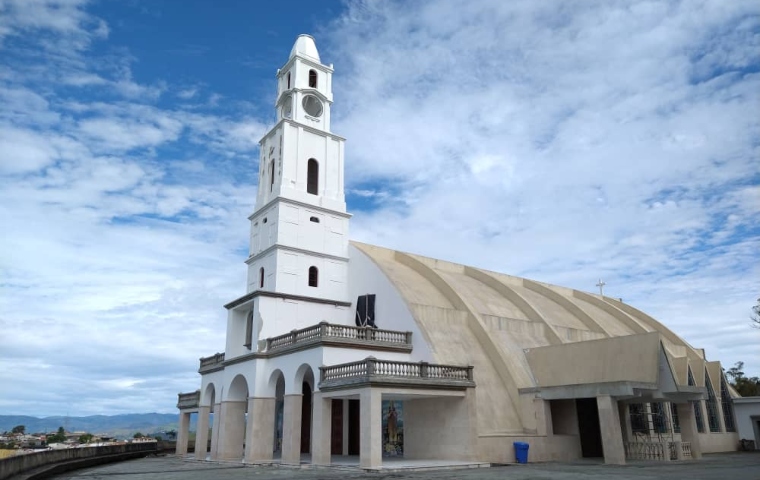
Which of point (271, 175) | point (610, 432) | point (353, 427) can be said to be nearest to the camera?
point (610, 432)

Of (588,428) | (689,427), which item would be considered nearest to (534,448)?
(588,428)

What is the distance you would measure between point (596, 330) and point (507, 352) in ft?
36.7

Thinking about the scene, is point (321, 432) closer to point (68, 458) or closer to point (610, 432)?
point (610, 432)

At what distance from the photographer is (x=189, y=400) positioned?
3891 centimetres

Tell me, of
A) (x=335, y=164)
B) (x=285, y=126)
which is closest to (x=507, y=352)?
(x=335, y=164)

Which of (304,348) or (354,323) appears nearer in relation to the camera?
(304,348)

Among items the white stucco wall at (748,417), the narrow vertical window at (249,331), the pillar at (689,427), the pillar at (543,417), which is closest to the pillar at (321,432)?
the narrow vertical window at (249,331)

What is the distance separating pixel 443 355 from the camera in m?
27.3

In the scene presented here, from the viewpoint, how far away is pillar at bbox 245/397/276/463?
27.7 m

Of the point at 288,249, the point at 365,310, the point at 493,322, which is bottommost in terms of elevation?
the point at 493,322

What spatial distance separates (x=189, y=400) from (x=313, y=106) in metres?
21.2

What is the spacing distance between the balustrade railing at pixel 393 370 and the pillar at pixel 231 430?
29.6 feet

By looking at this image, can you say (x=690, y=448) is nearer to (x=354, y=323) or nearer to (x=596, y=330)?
(x=596, y=330)

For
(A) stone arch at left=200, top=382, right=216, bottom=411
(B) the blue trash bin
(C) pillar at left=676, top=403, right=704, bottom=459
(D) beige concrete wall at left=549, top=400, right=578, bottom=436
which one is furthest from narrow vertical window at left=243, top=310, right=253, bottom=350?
(C) pillar at left=676, top=403, right=704, bottom=459
